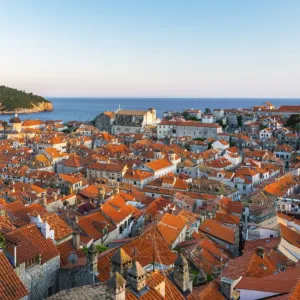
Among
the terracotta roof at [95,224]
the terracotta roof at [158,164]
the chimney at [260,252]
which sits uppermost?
the chimney at [260,252]

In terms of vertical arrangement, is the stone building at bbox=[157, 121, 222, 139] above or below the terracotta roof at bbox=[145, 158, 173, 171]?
above

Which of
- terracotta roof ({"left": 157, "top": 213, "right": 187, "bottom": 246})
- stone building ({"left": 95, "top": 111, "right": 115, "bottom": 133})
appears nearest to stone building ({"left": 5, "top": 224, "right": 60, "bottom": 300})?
terracotta roof ({"left": 157, "top": 213, "right": 187, "bottom": 246})

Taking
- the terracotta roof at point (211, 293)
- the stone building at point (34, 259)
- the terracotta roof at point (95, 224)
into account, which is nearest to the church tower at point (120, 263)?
the stone building at point (34, 259)

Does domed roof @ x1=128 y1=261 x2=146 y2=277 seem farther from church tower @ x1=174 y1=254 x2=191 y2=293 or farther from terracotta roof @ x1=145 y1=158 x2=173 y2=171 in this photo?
terracotta roof @ x1=145 y1=158 x2=173 y2=171

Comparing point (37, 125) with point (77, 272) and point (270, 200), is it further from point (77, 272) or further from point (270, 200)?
point (77, 272)

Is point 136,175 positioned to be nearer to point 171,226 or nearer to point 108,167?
point 108,167

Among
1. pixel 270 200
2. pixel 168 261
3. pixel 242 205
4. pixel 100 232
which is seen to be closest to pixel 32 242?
pixel 168 261

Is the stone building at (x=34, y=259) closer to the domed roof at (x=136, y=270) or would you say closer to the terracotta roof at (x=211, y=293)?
the domed roof at (x=136, y=270)
